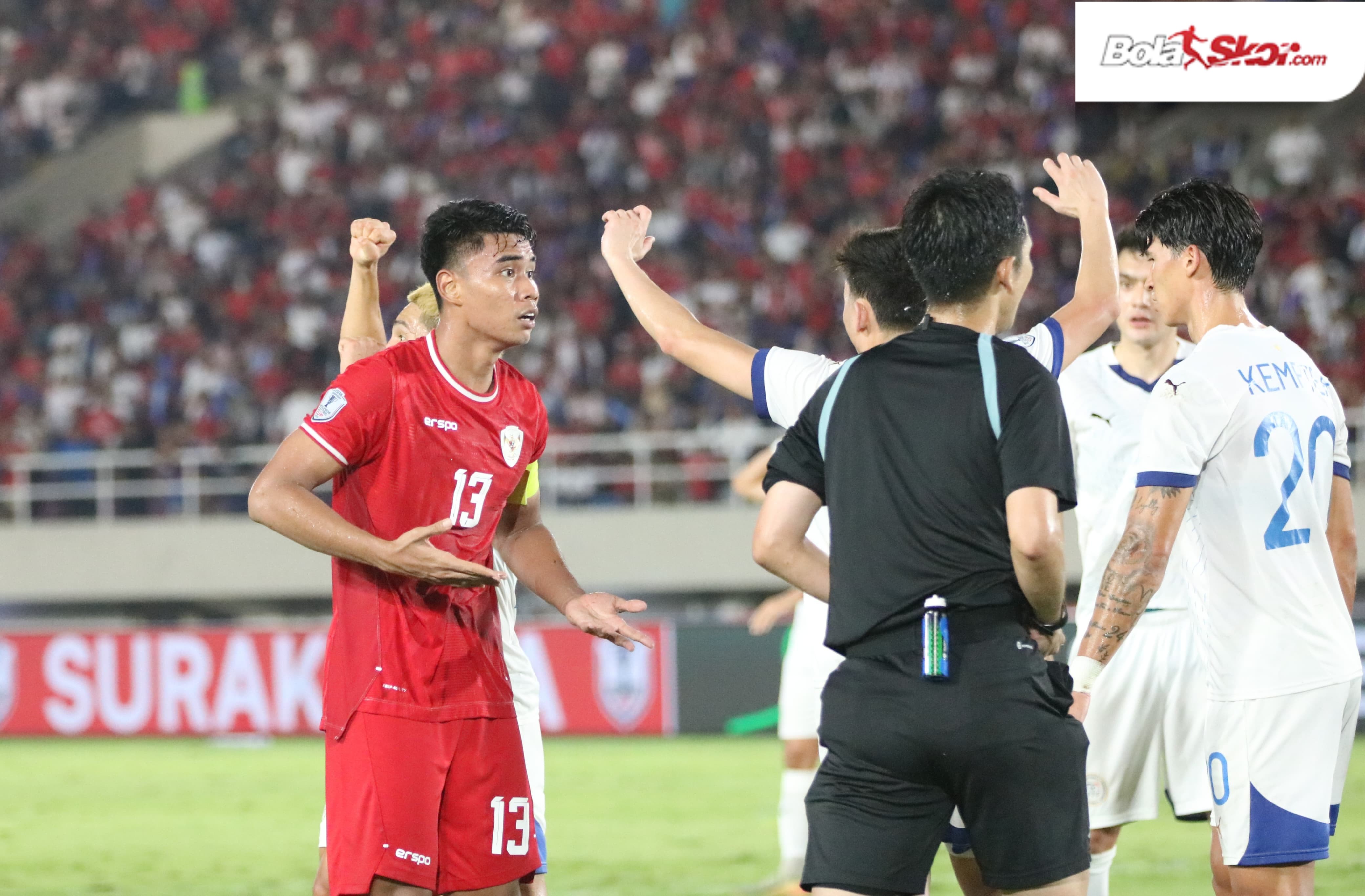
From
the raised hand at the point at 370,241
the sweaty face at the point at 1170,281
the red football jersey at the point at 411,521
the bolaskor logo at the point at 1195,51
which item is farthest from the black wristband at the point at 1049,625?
the bolaskor logo at the point at 1195,51

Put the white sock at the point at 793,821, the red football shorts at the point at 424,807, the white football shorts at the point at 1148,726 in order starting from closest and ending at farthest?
the red football shorts at the point at 424,807 < the white football shorts at the point at 1148,726 < the white sock at the point at 793,821

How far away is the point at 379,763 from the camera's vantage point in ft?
14.4

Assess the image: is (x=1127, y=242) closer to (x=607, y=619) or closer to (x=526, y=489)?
(x=526, y=489)

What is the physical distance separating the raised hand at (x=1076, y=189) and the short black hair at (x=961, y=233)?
1251mm

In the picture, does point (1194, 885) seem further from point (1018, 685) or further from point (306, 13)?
point (306, 13)

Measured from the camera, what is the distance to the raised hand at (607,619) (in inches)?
174

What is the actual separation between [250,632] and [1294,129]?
12.3 meters

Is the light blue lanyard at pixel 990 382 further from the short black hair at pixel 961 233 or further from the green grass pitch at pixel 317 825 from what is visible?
the green grass pitch at pixel 317 825

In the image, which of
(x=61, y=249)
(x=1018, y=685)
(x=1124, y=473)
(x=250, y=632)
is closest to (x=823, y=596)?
(x=1018, y=685)

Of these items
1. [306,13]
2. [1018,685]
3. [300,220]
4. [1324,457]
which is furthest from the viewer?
[306,13]

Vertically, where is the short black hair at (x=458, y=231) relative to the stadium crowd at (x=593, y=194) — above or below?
below

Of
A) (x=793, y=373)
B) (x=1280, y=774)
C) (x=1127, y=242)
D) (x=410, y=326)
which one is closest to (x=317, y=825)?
(x=410, y=326)

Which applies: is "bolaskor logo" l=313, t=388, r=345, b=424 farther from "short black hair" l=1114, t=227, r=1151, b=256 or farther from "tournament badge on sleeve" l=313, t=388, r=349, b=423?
"short black hair" l=1114, t=227, r=1151, b=256

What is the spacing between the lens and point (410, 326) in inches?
231
